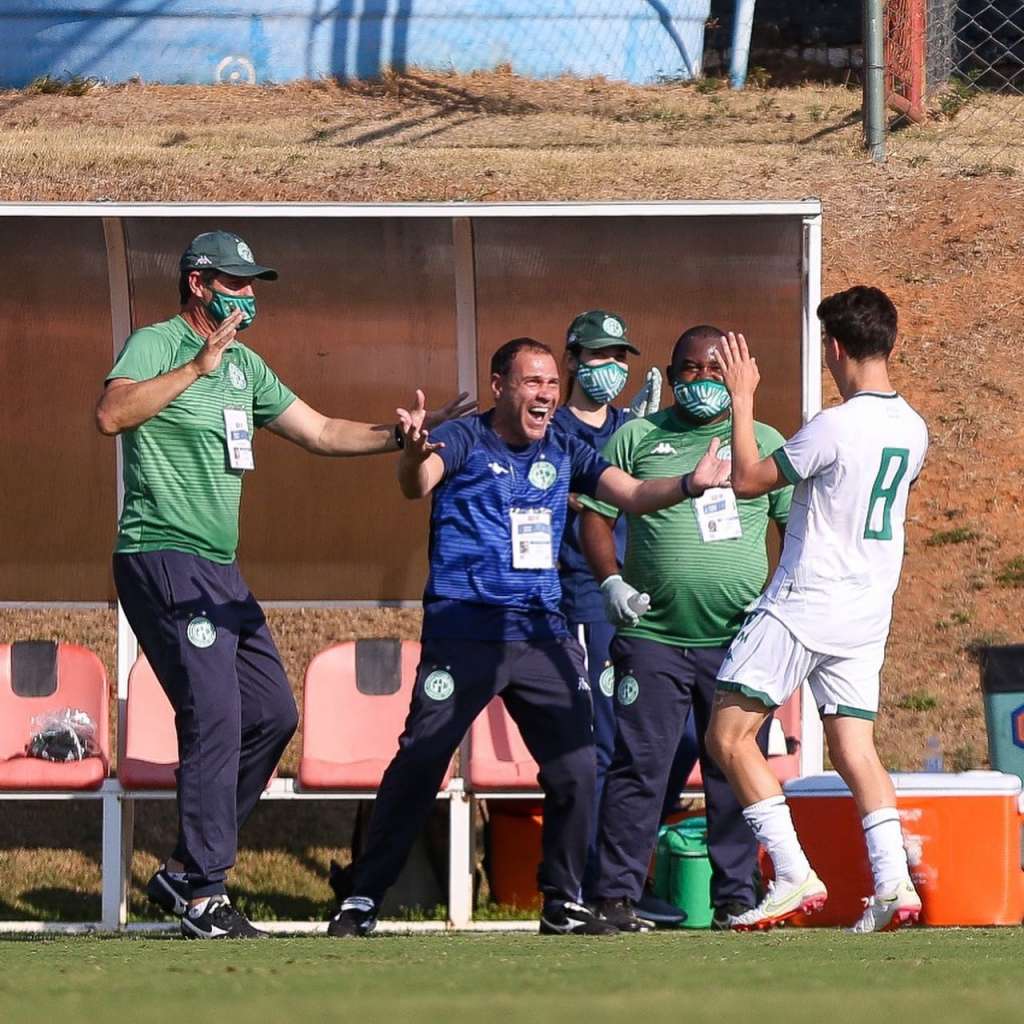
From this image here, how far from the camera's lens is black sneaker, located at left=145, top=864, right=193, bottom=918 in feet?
18.4

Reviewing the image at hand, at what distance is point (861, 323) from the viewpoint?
527cm

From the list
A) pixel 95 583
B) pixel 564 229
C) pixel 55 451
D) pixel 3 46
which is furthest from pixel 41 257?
pixel 3 46

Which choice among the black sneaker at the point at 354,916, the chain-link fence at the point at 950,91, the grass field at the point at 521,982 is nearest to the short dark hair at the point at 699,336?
the black sneaker at the point at 354,916

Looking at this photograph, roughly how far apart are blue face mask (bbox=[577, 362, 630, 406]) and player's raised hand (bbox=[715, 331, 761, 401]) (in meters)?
1.20

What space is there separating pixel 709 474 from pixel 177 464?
151 cm

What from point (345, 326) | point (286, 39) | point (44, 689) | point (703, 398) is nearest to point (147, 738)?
point (44, 689)

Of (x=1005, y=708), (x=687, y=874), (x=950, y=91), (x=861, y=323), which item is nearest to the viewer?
(x=861, y=323)

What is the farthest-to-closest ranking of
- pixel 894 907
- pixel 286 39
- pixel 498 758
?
pixel 286 39 < pixel 498 758 < pixel 894 907

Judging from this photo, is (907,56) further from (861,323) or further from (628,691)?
(861,323)

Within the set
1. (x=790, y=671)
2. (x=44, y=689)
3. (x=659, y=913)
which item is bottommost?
(x=659, y=913)

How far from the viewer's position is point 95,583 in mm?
7816

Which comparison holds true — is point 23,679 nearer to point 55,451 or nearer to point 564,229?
point 55,451

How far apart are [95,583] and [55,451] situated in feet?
1.78

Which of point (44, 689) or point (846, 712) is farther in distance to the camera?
point (44, 689)
